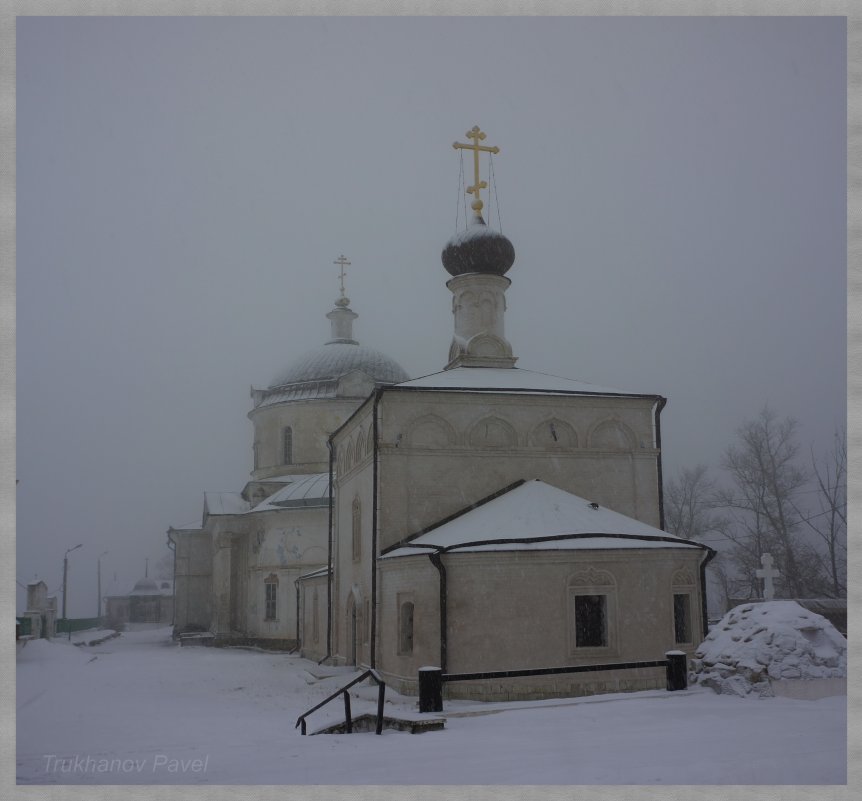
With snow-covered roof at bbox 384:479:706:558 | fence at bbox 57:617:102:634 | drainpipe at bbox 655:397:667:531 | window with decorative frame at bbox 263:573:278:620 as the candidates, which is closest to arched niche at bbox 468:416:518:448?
snow-covered roof at bbox 384:479:706:558

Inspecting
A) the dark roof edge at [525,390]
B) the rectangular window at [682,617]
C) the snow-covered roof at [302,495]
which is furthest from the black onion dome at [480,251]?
the snow-covered roof at [302,495]

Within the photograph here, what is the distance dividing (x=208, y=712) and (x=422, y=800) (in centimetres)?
541

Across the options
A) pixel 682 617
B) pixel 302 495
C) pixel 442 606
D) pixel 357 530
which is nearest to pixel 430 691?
pixel 442 606

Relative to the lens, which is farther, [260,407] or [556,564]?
[260,407]

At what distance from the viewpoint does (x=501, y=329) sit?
19.6 metres

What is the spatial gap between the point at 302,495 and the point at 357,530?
35.1ft

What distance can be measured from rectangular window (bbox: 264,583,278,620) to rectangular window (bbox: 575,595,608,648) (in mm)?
16106

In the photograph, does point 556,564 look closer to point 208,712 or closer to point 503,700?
point 503,700

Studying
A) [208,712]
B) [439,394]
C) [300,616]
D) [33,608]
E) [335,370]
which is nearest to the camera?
[208,712]

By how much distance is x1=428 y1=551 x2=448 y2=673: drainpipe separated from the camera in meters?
13.8

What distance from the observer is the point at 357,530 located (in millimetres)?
18422

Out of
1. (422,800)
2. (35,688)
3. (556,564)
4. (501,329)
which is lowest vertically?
(422,800)

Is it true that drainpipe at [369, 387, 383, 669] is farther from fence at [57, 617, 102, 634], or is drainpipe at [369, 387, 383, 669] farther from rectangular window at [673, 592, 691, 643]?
fence at [57, 617, 102, 634]

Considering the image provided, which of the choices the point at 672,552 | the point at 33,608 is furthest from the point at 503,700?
the point at 33,608
